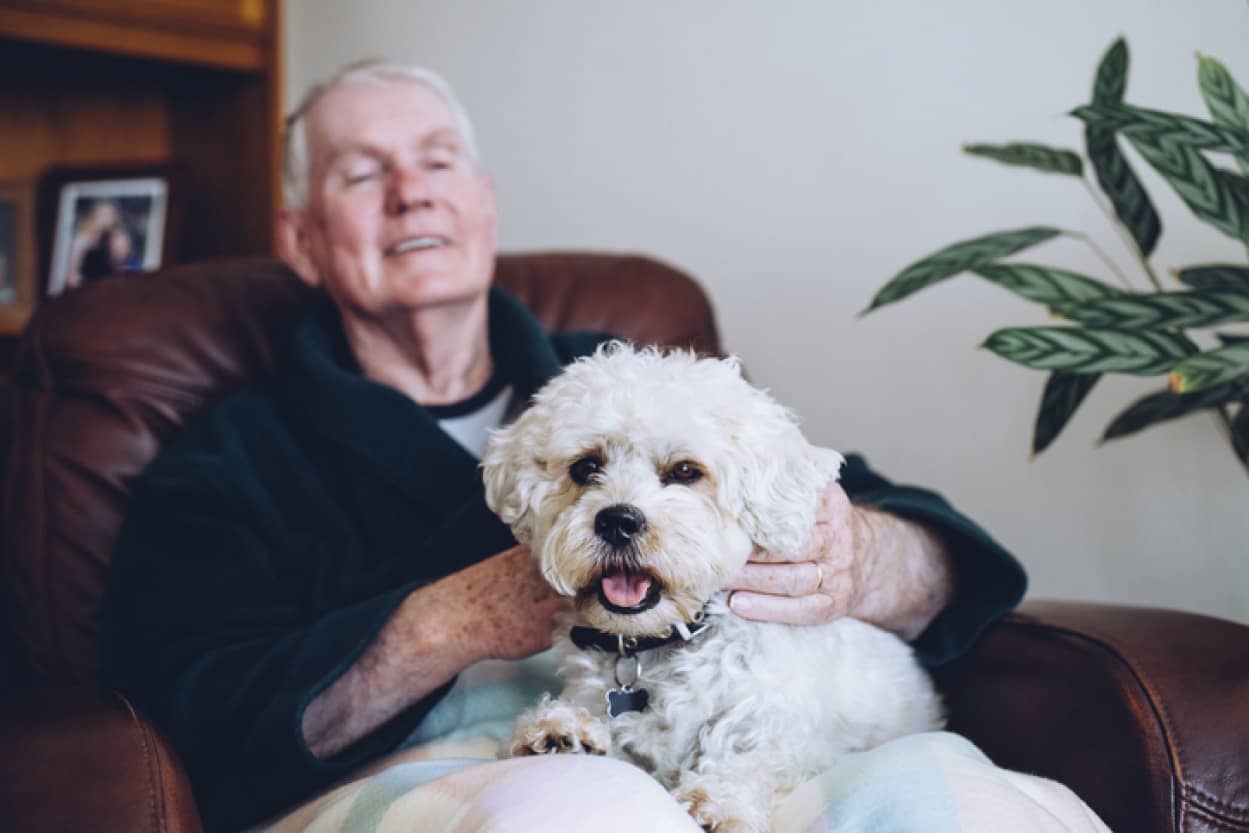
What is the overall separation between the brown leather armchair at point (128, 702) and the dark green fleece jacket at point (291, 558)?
3.2 inches

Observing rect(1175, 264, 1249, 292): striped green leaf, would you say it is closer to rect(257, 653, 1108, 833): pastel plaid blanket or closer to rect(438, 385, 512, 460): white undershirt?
rect(257, 653, 1108, 833): pastel plaid blanket

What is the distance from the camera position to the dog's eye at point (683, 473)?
1.27 m

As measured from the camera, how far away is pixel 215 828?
1446 millimetres

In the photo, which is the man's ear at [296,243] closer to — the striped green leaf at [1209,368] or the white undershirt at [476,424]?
the white undershirt at [476,424]

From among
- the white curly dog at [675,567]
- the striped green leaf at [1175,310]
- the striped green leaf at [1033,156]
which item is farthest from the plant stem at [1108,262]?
the white curly dog at [675,567]

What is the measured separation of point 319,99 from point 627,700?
1.26 m

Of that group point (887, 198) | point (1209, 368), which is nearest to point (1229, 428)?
point (1209, 368)

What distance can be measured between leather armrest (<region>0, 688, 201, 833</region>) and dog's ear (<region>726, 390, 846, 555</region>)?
651mm

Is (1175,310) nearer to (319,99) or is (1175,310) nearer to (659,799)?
(659,799)

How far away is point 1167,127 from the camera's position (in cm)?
139

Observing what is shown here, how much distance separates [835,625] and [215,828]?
83cm

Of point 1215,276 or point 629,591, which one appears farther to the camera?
point 1215,276

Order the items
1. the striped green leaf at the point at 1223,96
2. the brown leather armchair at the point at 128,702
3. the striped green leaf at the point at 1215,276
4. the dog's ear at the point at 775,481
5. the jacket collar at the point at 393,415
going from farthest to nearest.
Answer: the jacket collar at the point at 393,415, the striped green leaf at the point at 1215,276, the striped green leaf at the point at 1223,96, the dog's ear at the point at 775,481, the brown leather armchair at the point at 128,702

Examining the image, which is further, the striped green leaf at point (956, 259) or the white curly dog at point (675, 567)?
the striped green leaf at point (956, 259)
